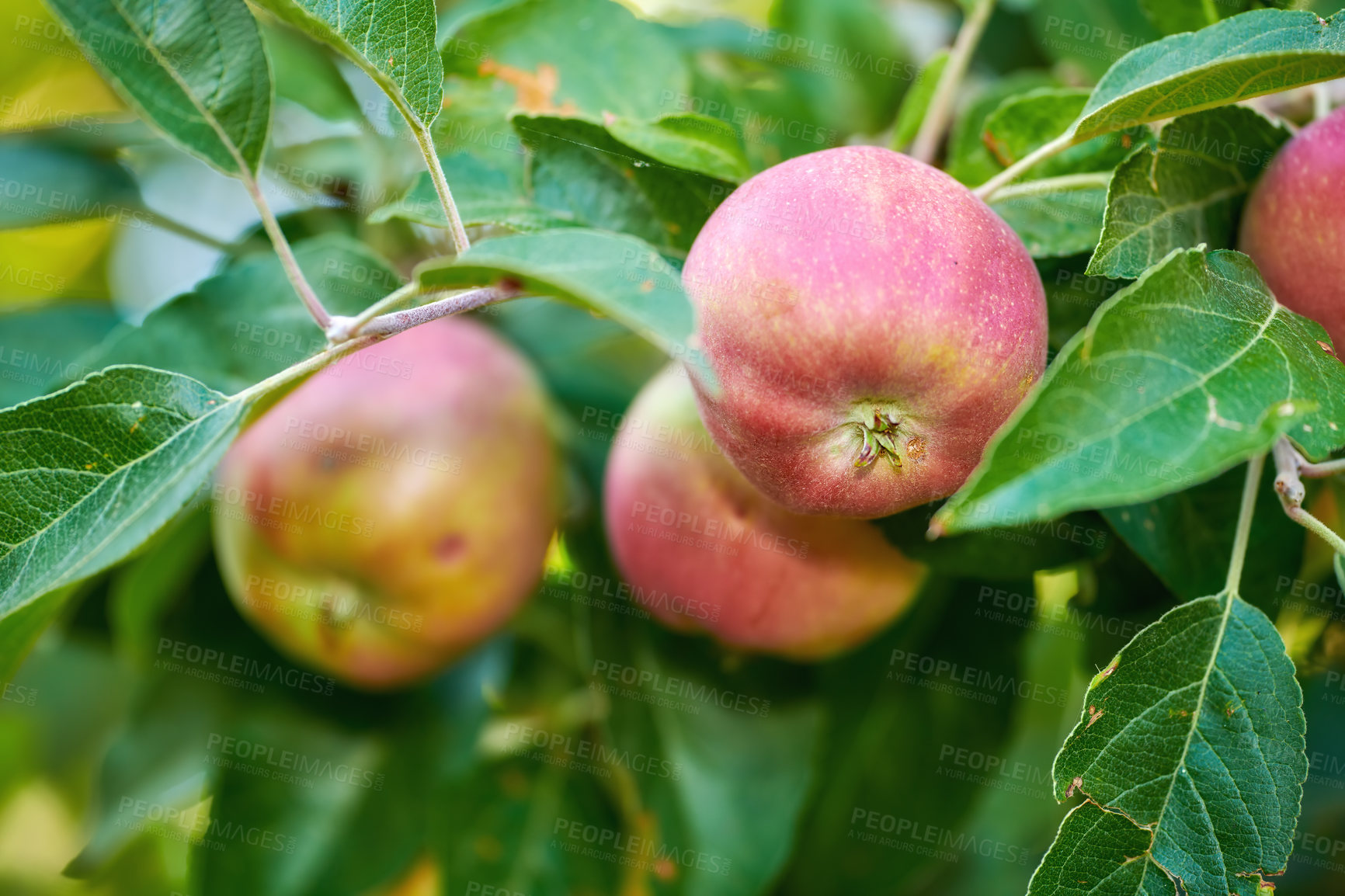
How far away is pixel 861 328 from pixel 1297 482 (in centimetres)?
28

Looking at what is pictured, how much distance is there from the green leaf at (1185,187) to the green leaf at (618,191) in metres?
0.26

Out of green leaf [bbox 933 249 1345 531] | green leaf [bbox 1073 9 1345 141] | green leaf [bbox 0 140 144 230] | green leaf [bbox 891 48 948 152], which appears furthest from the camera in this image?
green leaf [bbox 0 140 144 230]

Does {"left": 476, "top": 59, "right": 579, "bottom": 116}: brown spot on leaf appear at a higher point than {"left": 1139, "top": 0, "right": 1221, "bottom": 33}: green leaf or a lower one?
lower

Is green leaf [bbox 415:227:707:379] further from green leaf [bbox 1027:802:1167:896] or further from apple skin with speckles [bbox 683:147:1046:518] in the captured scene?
green leaf [bbox 1027:802:1167:896]

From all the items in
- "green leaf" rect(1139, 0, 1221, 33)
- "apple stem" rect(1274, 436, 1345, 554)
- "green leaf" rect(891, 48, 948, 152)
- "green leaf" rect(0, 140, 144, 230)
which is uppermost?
"green leaf" rect(1139, 0, 1221, 33)

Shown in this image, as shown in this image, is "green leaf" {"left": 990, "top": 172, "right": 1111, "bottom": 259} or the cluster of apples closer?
the cluster of apples

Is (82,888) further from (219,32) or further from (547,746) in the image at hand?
(219,32)

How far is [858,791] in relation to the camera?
1080mm

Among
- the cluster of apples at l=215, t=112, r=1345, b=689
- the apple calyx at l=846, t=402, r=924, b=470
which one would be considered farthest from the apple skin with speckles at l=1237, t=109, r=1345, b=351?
the apple calyx at l=846, t=402, r=924, b=470

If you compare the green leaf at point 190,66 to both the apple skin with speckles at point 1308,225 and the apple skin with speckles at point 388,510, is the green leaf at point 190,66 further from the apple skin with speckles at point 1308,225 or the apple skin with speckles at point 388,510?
the apple skin with speckles at point 1308,225

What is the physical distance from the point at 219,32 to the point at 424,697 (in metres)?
0.76

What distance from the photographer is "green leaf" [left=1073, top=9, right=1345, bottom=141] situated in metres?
0.48

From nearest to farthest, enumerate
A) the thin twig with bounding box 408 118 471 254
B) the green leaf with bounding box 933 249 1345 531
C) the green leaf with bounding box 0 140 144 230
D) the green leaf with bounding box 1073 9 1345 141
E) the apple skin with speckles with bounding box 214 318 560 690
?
1. the green leaf with bounding box 933 249 1345 531
2. the green leaf with bounding box 1073 9 1345 141
3. the thin twig with bounding box 408 118 471 254
4. the apple skin with speckles with bounding box 214 318 560 690
5. the green leaf with bounding box 0 140 144 230

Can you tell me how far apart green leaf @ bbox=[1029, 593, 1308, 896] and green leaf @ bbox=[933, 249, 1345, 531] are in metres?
0.17
